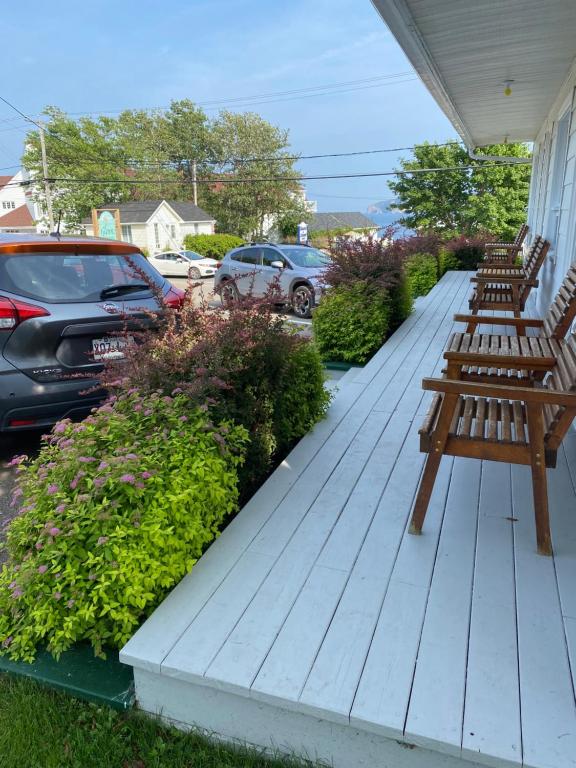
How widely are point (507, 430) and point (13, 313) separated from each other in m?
2.79

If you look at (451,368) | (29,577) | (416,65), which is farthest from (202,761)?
(416,65)

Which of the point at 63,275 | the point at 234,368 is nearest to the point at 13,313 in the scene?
the point at 63,275

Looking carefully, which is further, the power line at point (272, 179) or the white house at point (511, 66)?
the power line at point (272, 179)

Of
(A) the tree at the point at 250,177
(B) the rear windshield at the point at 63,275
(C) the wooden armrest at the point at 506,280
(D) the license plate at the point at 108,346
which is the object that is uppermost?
(A) the tree at the point at 250,177

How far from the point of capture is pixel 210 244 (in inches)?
1371

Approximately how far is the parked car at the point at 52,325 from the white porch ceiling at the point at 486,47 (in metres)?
2.45

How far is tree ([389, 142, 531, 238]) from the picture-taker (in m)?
24.2

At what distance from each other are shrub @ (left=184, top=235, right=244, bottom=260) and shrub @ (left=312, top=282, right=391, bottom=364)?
29.6m

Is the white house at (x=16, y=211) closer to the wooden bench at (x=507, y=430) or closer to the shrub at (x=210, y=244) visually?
the shrub at (x=210, y=244)

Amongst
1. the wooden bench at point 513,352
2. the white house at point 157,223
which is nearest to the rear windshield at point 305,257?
the wooden bench at point 513,352

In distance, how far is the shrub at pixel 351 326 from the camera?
5.29 meters

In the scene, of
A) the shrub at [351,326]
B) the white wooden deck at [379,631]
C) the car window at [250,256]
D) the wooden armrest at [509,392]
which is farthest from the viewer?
the car window at [250,256]

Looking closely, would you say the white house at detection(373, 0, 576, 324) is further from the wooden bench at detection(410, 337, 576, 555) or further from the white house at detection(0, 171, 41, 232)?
the white house at detection(0, 171, 41, 232)

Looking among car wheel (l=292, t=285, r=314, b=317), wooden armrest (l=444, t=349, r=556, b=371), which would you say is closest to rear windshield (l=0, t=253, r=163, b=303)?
wooden armrest (l=444, t=349, r=556, b=371)
